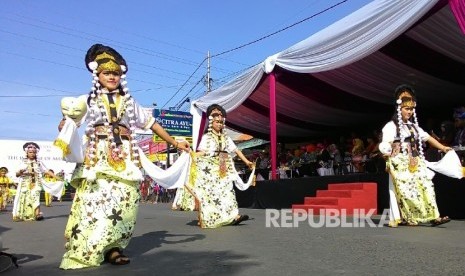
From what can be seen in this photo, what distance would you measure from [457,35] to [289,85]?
199 inches

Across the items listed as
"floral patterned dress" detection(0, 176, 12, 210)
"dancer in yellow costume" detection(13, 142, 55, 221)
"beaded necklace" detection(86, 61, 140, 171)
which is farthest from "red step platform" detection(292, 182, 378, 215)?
"floral patterned dress" detection(0, 176, 12, 210)

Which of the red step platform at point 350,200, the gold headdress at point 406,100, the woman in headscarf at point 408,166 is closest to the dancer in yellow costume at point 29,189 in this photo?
the red step platform at point 350,200

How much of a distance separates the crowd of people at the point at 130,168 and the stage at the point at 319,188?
1.04m

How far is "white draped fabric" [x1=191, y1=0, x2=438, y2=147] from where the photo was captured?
8.10 meters

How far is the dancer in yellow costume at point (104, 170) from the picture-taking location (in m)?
4.18

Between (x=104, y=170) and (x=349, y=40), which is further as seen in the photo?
(x=349, y=40)

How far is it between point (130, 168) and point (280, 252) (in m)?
1.65

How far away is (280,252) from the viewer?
4.82m

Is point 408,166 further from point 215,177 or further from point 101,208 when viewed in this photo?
point 101,208

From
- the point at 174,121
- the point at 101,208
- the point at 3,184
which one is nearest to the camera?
the point at 101,208

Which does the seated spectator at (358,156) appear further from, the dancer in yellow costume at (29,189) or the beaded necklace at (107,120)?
the beaded necklace at (107,120)

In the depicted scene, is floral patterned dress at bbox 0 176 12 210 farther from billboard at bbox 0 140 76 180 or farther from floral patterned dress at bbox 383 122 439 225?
floral patterned dress at bbox 383 122 439 225

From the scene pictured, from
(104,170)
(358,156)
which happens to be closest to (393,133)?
(104,170)

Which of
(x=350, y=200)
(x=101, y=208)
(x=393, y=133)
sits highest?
(x=393, y=133)
